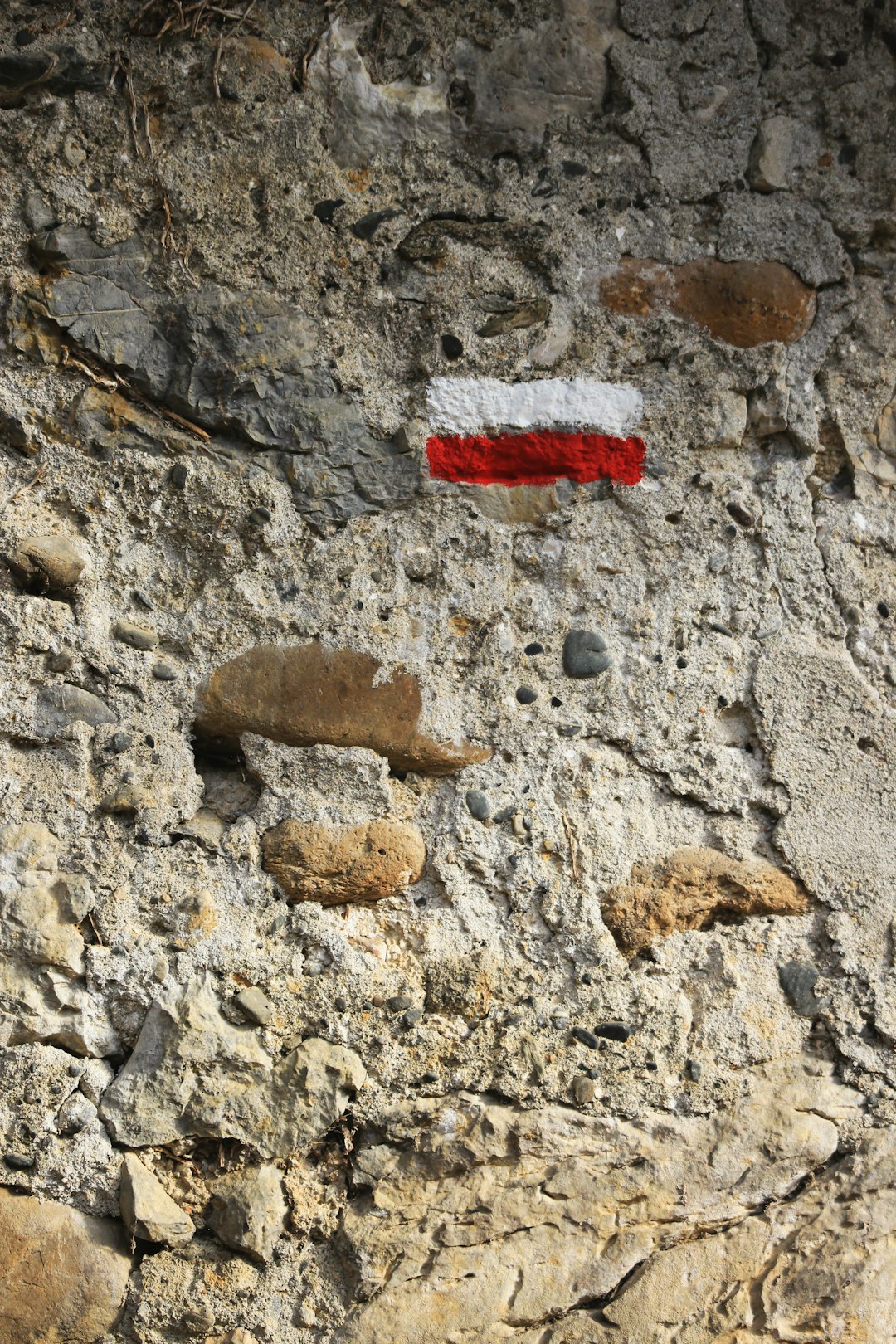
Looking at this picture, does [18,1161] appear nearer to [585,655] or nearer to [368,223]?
[585,655]

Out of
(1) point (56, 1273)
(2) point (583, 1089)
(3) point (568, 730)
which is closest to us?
(1) point (56, 1273)

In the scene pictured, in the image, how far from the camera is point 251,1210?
3.68 ft

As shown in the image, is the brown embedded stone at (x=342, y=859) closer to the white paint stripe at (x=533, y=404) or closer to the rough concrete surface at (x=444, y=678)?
the rough concrete surface at (x=444, y=678)

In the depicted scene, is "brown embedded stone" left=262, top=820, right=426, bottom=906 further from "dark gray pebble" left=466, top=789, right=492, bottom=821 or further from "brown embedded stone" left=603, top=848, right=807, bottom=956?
"brown embedded stone" left=603, top=848, right=807, bottom=956

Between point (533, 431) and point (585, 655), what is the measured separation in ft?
0.91

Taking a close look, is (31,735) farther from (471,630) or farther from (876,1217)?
(876,1217)

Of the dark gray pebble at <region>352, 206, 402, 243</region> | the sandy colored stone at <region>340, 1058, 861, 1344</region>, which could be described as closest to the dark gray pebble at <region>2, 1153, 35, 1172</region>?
the sandy colored stone at <region>340, 1058, 861, 1344</region>

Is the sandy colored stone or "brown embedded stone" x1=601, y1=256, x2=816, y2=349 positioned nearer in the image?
the sandy colored stone

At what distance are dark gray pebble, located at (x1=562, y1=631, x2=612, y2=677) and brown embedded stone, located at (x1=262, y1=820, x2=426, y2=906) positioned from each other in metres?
0.27

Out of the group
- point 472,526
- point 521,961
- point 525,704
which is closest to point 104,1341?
point 521,961

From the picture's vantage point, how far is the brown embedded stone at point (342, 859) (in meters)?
1.23

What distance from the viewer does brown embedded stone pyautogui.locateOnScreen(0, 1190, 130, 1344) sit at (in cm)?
107

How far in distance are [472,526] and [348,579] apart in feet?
0.53

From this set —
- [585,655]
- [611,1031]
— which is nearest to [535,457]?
[585,655]
